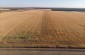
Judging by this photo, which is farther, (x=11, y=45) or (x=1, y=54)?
(x=11, y=45)

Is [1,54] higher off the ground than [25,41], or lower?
lower

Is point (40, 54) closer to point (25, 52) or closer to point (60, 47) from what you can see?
point (25, 52)

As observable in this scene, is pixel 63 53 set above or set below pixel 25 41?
below

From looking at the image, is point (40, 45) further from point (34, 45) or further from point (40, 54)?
point (40, 54)

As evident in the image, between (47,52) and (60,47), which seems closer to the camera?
(47,52)

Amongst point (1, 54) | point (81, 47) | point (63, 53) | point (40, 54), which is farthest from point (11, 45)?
point (81, 47)

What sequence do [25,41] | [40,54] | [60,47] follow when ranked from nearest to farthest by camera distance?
[40,54] → [60,47] → [25,41]

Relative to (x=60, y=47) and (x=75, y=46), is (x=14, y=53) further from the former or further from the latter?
(x=75, y=46)

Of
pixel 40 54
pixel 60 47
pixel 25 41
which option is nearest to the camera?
pixel 40 54

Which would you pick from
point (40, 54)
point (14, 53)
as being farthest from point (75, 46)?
point (14, 53)
